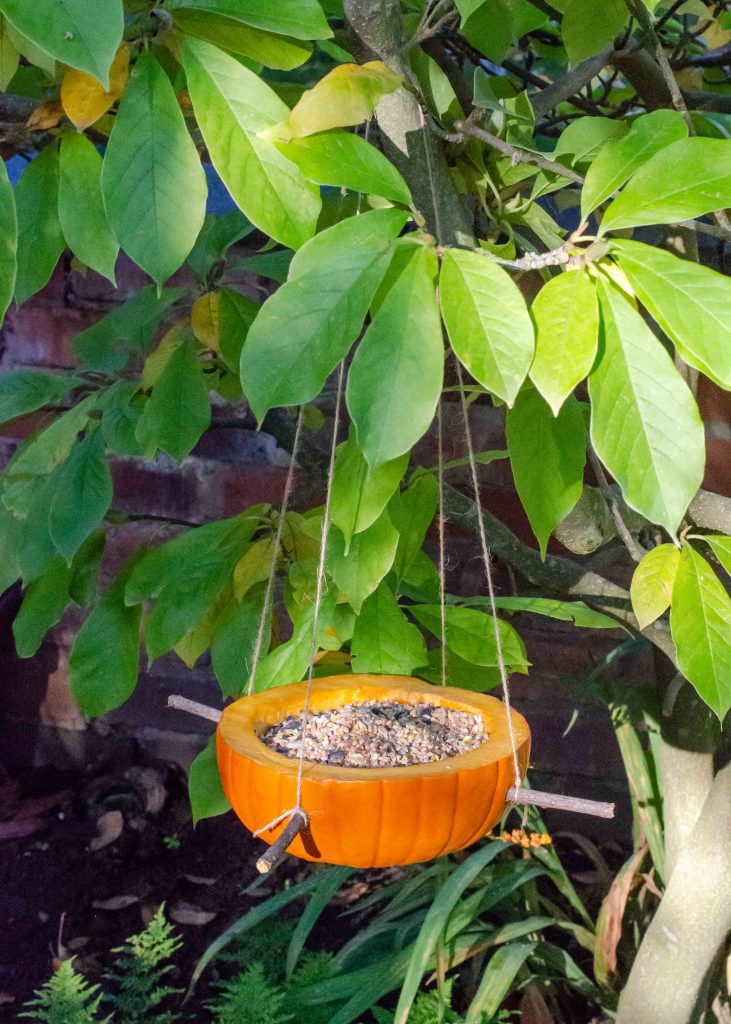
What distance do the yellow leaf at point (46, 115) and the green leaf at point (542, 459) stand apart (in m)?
0.33

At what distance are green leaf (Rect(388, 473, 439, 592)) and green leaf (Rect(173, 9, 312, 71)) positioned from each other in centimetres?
33

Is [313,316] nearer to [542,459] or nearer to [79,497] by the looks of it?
[542,459]

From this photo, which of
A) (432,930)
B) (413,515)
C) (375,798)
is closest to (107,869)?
(432,930)

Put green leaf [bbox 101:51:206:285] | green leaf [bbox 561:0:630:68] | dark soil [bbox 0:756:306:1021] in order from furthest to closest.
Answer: dark soil [bbox 0:756:306:1021], green leaf [bbox 561:0:630:68], green leaf [bbox 101:51:206:285]

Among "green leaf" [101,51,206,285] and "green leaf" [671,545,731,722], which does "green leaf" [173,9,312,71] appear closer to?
"green leaf" [101,51,206,285]

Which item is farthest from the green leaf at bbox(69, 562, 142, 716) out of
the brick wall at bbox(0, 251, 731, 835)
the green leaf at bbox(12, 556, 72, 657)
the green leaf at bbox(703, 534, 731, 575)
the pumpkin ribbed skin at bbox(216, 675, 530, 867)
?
the green leaf at bbox(703, 534, 731, 575)

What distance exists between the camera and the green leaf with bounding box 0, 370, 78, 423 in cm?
87

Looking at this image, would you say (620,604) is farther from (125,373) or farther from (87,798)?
(87,798)

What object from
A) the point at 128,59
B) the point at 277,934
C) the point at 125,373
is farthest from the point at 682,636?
the point at 125,373

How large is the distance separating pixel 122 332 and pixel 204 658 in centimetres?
75

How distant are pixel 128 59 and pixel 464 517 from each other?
489 mm

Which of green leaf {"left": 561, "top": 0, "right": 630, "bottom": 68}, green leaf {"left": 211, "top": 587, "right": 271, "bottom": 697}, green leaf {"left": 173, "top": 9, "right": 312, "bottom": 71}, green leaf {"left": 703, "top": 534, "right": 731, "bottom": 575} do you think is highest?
green leaf {"left": 561, "top": 0, "right": 630, "bottom": 68}

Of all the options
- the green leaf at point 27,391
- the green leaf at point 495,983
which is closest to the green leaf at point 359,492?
the green leaf at point 27,391

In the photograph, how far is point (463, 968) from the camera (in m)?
1.32
